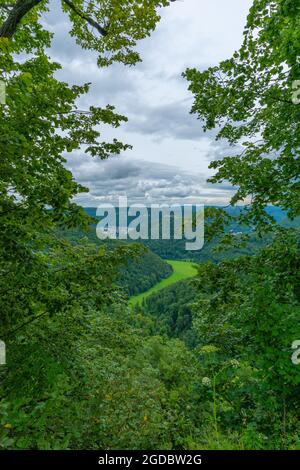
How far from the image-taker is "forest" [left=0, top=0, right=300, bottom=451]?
4000 millimetres

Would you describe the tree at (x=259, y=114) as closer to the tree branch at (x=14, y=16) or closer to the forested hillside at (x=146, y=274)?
the tree branch at (x=14, y=16)

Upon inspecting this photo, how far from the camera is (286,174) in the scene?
557 cm

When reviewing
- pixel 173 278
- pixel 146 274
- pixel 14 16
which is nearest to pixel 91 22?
pixel 14 16

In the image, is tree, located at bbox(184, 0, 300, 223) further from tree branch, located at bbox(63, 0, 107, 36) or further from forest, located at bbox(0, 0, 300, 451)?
tree branch, located at bbox(63, 0, 107, 36)

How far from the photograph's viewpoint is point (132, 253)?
18.0 ft

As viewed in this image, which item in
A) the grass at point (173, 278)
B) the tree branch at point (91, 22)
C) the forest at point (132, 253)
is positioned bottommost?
the grass at point (173, 278)

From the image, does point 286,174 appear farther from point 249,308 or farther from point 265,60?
point 249,308

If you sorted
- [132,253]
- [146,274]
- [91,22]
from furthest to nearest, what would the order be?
[146,274] → [91,22] → [132,253]

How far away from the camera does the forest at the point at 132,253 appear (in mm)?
4000

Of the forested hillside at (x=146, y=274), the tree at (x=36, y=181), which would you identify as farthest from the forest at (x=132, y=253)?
the forested hillside at (x=146, y=274)

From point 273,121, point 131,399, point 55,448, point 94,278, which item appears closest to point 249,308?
point 94,278

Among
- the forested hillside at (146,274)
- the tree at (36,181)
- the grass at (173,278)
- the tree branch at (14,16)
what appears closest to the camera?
the tree at (36,181)

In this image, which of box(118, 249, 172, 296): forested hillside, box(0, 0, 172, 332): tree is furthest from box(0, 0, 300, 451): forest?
box(118, 249, 172, 296): forested hillside

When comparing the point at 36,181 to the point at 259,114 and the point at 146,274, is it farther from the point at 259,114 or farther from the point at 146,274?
the point at 146,274
